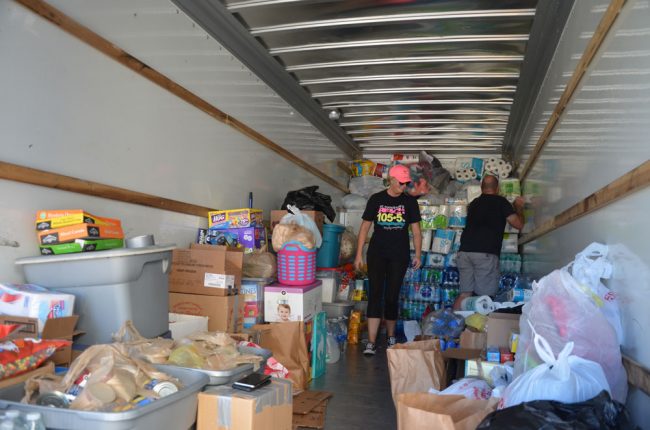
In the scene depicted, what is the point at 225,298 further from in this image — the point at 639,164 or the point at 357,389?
the point at 639,164

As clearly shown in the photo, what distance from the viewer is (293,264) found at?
3.78m

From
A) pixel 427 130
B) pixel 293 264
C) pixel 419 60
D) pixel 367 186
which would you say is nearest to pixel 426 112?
pixel 427 130

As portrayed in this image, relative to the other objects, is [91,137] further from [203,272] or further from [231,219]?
[231,219]

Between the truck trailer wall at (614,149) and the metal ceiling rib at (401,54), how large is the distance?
0.63 m

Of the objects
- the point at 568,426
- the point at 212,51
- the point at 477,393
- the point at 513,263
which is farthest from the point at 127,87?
the point at 513,263

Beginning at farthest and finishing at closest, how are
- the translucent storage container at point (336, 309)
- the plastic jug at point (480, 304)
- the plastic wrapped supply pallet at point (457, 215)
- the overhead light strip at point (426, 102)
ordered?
the plastic wrapped supply pallet at point (457, 215) → the overhead light strip at point (426, 102) → the translucent storage container at point (336, 309) → the plastic jug at point (480, 304)

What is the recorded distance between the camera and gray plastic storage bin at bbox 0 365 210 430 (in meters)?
1.33

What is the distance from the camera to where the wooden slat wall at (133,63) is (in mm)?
2149

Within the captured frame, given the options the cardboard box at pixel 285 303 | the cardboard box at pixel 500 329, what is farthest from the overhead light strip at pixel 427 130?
the cardboard box at pixel 500 329

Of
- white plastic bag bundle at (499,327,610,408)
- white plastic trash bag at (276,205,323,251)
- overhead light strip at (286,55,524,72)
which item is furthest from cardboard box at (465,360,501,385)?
overhead light strip at (286,55,524,72)

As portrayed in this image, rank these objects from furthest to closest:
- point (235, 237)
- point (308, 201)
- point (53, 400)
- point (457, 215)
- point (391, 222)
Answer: point (457, 215) < point (308, 201) < point (391, 222) < point (235, 237) < point (53, 400)

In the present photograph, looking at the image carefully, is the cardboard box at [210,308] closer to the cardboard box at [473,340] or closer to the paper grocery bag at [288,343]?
the paper grocery bag at [288,343]

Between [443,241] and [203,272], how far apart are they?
14.4 feet

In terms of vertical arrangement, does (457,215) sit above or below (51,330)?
above
